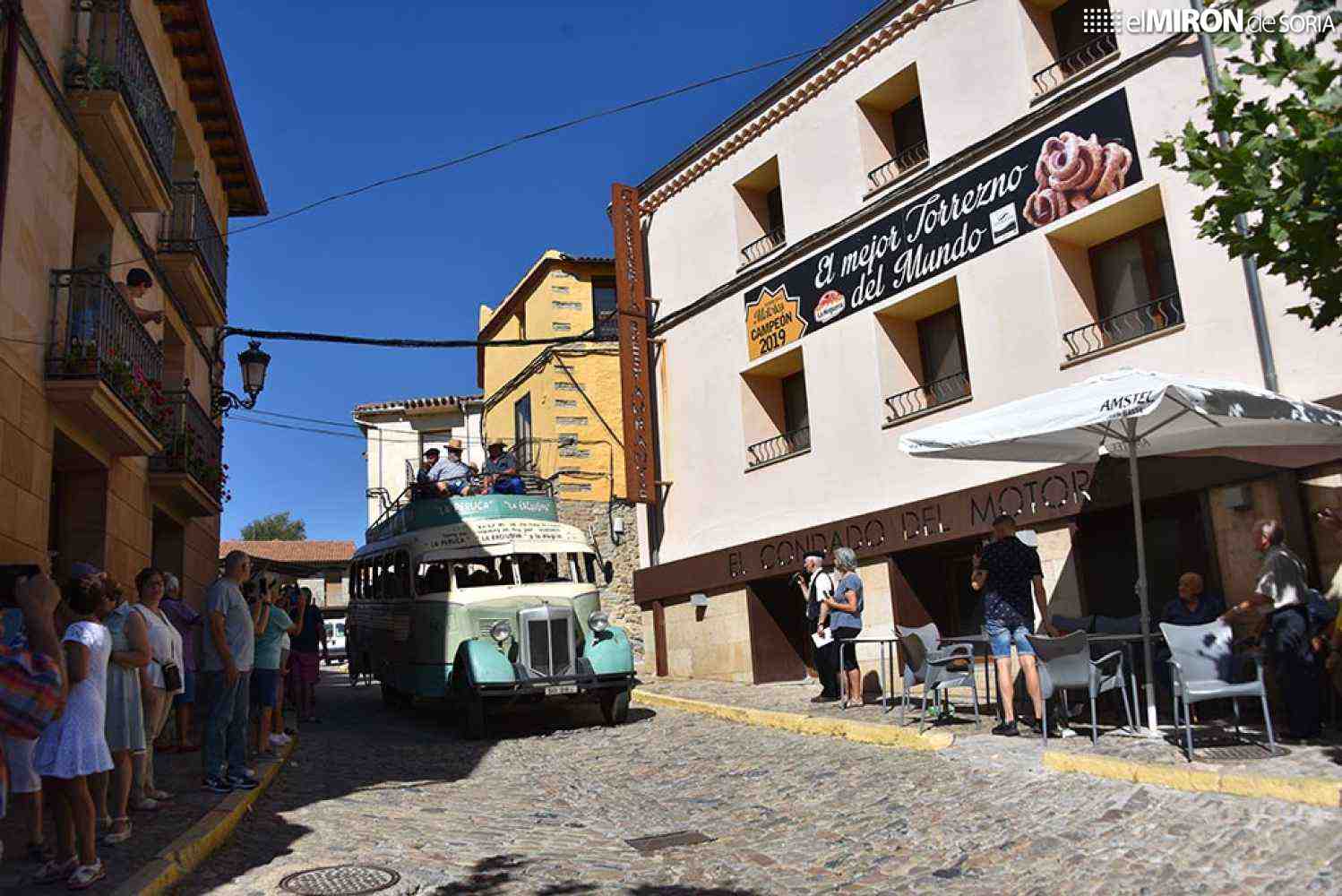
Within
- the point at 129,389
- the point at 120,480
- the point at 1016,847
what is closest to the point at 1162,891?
the point at 1016,847

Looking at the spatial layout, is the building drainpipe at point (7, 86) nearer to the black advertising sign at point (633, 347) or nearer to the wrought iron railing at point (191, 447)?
the wrought iron railing at point (191, 447)

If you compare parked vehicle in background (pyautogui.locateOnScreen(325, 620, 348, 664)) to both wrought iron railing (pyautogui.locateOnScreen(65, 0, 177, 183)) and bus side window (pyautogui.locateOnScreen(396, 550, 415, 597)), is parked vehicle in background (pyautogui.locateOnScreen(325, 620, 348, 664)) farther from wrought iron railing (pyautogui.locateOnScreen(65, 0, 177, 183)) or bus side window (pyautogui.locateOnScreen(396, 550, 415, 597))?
wrought iron railing (pyautogui.locateOnScreen(65, 0, 177, 183))

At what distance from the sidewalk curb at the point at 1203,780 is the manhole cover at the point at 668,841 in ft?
8.35

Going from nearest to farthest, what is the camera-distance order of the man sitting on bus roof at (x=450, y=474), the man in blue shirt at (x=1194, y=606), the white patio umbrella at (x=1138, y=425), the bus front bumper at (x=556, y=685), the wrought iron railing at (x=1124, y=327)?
1. the white patio umbrella at (x=1138, y=425)
2. the man in blue shirt at (x=1194, y=606)
3. the wrought iron railing at (x=1124, y=327)
4. the bus front bumper at (x=556, y=685)
5. the man sitting on bus roof at (x=450, y=474)

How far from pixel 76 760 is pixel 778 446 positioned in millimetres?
11888

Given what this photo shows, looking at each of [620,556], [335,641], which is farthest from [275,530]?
[620,556]

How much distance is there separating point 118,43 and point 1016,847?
1057cm

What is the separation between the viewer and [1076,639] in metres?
7.96

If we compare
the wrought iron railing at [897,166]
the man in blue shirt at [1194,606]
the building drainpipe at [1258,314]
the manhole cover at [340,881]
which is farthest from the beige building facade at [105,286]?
the building drainpipe at [1258,314]

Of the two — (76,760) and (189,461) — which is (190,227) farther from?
(76,760)

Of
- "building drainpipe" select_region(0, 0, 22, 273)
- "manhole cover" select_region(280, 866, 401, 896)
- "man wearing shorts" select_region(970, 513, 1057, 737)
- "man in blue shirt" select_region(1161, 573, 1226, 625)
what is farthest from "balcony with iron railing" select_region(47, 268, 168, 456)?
"man in blue shirt" select_region(1161, 573, 1226, 625)

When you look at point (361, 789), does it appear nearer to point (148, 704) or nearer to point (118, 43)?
point (148, 704)

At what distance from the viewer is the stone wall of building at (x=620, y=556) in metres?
20.3

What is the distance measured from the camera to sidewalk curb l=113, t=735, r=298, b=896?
518 cm
